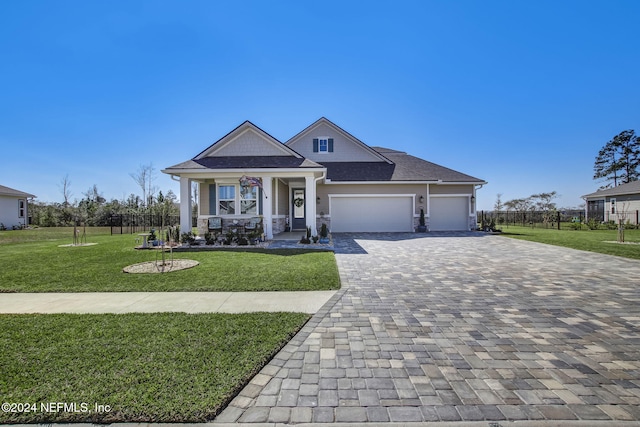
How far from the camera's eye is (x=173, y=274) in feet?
22.4

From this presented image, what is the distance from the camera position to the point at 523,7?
9984 mm

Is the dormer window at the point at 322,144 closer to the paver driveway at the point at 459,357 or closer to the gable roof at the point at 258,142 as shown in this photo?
the gable roof at the point at 258,142

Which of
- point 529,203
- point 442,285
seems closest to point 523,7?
point 442,285

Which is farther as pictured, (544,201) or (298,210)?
(544,201)

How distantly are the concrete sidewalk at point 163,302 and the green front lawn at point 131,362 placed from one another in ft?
1.05

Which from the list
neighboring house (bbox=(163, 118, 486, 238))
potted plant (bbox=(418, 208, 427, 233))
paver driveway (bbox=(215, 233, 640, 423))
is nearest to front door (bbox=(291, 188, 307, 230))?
neighboring house (bbox=(163, 118, 486, 238))

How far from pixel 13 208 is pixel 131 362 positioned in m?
36.6

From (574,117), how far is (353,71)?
17586 millimetres

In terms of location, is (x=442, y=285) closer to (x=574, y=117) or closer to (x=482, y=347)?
(x=482, y=347)

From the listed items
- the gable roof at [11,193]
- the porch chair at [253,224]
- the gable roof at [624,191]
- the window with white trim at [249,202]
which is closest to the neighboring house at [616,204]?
the gable roof at [624,191]

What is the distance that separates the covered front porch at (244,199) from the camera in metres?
12.9

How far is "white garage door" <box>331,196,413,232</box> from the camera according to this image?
17.7m

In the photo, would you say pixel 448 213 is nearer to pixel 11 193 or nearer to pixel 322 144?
pixel 322 144

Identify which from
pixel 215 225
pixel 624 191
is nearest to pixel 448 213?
pixel 215 225
